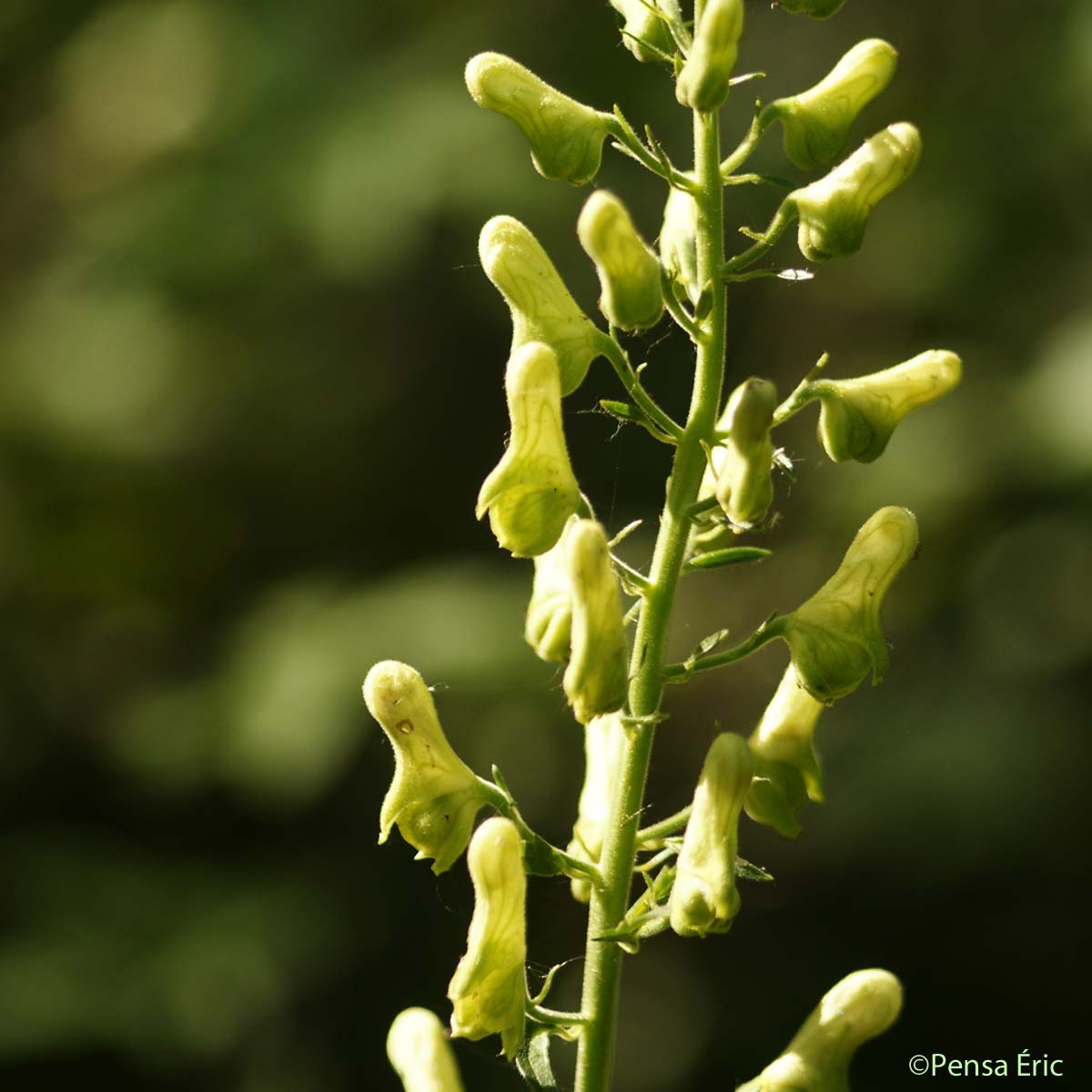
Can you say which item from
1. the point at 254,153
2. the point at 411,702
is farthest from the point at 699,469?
the point at 254,153

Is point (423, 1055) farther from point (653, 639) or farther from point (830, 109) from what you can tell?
point (830, 109)

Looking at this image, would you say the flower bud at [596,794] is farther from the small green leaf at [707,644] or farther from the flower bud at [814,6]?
the flower bud at [814,6]

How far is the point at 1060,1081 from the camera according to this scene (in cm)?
480

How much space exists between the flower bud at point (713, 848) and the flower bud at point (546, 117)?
777 mm

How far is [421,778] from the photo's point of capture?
2197mm

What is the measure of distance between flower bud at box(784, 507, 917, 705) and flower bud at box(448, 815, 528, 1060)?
443 millimetres

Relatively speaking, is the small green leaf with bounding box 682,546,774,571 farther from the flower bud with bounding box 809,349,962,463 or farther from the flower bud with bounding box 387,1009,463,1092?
the flower bud with bounding box 387,1009,463,1092

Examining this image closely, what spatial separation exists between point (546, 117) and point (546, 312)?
0.26 metres

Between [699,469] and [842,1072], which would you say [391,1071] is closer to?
→ [842,1072]

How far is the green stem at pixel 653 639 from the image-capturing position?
2.02m

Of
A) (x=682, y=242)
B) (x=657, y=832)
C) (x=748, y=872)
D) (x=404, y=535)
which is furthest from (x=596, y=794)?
(x=404, y=535)

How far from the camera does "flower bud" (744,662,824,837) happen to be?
2.27 m

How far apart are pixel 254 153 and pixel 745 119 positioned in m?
1.42

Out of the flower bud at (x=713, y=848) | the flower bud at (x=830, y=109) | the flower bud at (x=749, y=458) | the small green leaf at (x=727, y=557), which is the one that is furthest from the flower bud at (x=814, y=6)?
the flower bud at (x=713, y=848)
